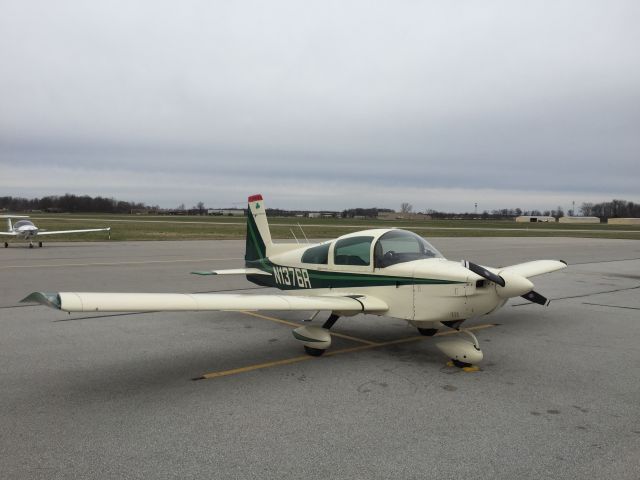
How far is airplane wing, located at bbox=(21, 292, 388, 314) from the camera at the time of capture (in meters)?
4.46

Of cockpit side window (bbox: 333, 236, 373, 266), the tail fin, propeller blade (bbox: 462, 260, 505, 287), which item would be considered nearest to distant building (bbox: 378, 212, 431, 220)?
the tail fin

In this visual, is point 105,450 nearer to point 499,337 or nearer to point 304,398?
point 304,398

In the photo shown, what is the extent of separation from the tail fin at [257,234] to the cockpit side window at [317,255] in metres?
1.69

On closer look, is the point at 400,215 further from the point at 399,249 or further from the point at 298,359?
the point at 298,359

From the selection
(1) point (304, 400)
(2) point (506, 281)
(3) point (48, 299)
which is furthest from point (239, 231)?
(3) point (48, 299)

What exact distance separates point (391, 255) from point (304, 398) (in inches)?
105

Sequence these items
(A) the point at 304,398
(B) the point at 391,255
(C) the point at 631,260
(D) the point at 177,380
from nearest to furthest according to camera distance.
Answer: (A) the point at 304,398 < (D) the point at 177,380 < (B) the point at 391,255 < (C) the point at 631,260

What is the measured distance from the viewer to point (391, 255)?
6996 mm

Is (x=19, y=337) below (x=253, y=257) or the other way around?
below

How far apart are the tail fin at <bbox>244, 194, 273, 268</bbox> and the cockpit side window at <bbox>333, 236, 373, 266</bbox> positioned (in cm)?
248

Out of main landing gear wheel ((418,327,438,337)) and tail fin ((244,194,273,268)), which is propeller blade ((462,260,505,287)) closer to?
main landing gear wheel ((418,327,438,337))

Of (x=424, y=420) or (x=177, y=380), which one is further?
(x=177, y=380)

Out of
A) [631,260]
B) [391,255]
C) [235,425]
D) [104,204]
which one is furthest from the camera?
[104,204]

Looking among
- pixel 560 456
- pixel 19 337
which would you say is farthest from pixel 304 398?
pixel 19 337
